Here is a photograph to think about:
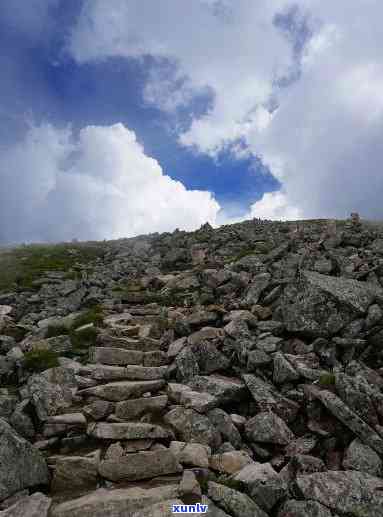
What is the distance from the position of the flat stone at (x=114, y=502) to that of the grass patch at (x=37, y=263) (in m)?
29.3

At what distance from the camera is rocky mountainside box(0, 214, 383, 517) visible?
932 centimetres

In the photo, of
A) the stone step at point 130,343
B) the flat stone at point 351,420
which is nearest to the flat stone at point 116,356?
the stone step at point 130,343

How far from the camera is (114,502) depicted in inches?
355

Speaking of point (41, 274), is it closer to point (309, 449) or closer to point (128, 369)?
point (128, 369)

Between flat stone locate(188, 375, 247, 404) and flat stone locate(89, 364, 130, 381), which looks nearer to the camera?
flat stone locate(188, 375, 247, 404)

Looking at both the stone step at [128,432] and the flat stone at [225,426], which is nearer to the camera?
the stone step at [128,432]

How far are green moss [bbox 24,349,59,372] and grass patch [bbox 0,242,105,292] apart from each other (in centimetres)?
2055

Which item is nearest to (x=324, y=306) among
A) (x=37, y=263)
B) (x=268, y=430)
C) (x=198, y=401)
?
(x=268, y=430)

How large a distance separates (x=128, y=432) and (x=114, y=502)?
2612 millimetres

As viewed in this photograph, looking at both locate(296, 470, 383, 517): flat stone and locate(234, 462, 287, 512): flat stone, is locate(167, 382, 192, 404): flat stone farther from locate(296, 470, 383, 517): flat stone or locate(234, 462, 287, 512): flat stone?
locate(296, 470, 383, 517): flat stone

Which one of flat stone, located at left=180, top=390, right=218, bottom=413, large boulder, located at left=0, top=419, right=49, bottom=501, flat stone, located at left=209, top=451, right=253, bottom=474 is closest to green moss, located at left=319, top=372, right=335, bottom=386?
flat stone, located at left=180, top=390, right=218, bottom=413

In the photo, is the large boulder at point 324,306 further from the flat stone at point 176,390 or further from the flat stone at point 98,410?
the flat stone at point 98,410

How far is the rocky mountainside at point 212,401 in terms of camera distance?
9.32 m

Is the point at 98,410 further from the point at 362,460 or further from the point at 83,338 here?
the point at 362,460
